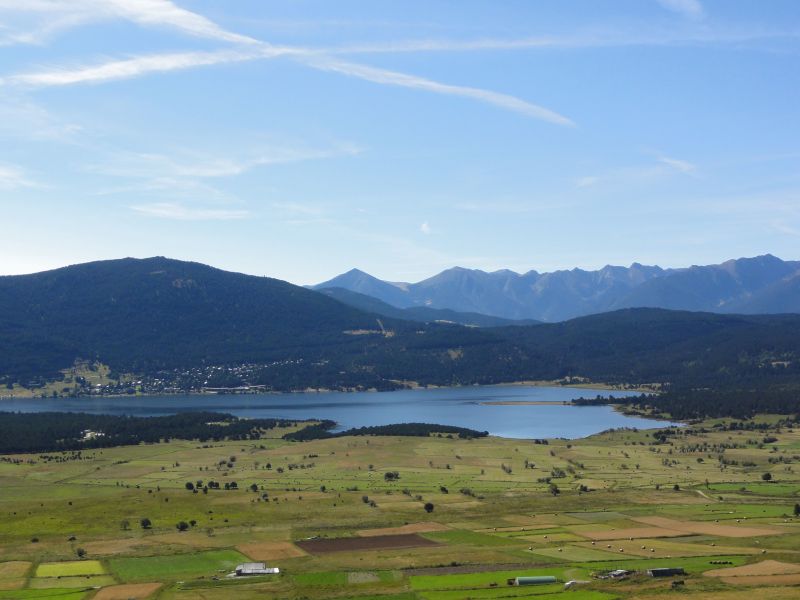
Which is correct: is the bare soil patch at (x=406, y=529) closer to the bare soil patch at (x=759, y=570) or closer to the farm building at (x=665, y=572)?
the farm building at (x=665, y=572)

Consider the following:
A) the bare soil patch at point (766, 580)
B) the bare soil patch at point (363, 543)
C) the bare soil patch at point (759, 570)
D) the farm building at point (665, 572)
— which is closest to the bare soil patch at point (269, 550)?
the bare soil patch at point (363, 543)

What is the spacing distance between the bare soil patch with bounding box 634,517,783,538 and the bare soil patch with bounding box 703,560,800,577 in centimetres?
1295

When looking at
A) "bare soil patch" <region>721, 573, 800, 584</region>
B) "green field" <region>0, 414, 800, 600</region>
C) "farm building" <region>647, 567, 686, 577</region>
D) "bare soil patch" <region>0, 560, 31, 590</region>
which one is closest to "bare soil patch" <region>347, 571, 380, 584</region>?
"green field" <region>0, 414, 800, 600</region>

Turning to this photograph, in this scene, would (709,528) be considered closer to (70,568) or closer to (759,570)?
(759,570)

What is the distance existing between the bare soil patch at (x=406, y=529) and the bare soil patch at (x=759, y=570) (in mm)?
30718

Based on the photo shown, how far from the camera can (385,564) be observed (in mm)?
77500

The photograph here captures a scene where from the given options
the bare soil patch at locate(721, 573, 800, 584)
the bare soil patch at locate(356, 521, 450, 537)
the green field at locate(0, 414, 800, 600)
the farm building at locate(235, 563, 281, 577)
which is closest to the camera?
the bare soil patch at locate(721, 573, 800, 584)

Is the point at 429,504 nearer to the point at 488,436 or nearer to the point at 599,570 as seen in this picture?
the point at 599,570

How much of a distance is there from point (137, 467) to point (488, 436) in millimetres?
74338

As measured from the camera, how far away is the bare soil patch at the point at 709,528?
86.9m

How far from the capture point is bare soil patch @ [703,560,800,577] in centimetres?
7019

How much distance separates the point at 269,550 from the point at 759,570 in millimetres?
43143

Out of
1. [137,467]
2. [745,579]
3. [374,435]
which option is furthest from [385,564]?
[374,435]

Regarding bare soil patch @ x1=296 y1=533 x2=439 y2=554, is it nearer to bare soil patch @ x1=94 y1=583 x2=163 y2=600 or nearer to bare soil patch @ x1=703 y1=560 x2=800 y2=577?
A: bare soil patch @ x1=94 y1=583 x2=163 y2=600
